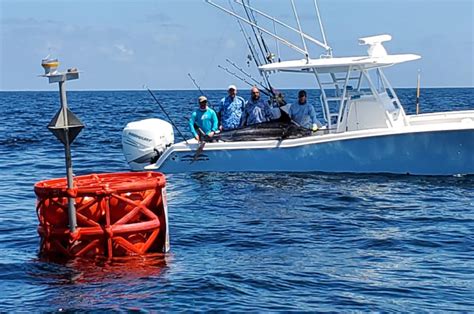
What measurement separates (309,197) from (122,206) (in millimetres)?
5547

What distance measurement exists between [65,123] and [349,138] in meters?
7.91

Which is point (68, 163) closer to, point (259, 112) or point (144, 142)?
point (259, 112)

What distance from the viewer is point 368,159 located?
17172 mm

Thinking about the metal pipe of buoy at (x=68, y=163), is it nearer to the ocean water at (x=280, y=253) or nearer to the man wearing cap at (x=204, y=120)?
the ocean water at (x=280, y=253)

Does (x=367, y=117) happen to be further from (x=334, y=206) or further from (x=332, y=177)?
(x=334, y=206)

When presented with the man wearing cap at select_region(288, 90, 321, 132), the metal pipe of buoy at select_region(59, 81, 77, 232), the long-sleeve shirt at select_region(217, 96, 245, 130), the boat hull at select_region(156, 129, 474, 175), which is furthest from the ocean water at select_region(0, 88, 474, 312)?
the long-sleeve shirt at select_region(217, 96, 245, 130)

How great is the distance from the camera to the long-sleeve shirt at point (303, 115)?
712 inches

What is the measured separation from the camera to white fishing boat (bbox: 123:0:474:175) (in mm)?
16859

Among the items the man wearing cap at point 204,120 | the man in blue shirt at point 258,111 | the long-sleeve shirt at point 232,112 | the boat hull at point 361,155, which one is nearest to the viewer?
the boat hull at point 361,155

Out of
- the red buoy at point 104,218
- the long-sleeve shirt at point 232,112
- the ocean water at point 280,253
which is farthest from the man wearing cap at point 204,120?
the red buoy at point 104,218

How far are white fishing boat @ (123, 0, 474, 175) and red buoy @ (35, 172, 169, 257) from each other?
693 centimetres

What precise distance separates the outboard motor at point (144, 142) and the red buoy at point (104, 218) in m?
8.14

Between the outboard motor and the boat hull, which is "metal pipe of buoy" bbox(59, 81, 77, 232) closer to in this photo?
the boat hull

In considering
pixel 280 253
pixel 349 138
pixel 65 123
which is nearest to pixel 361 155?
pixel 349 138
